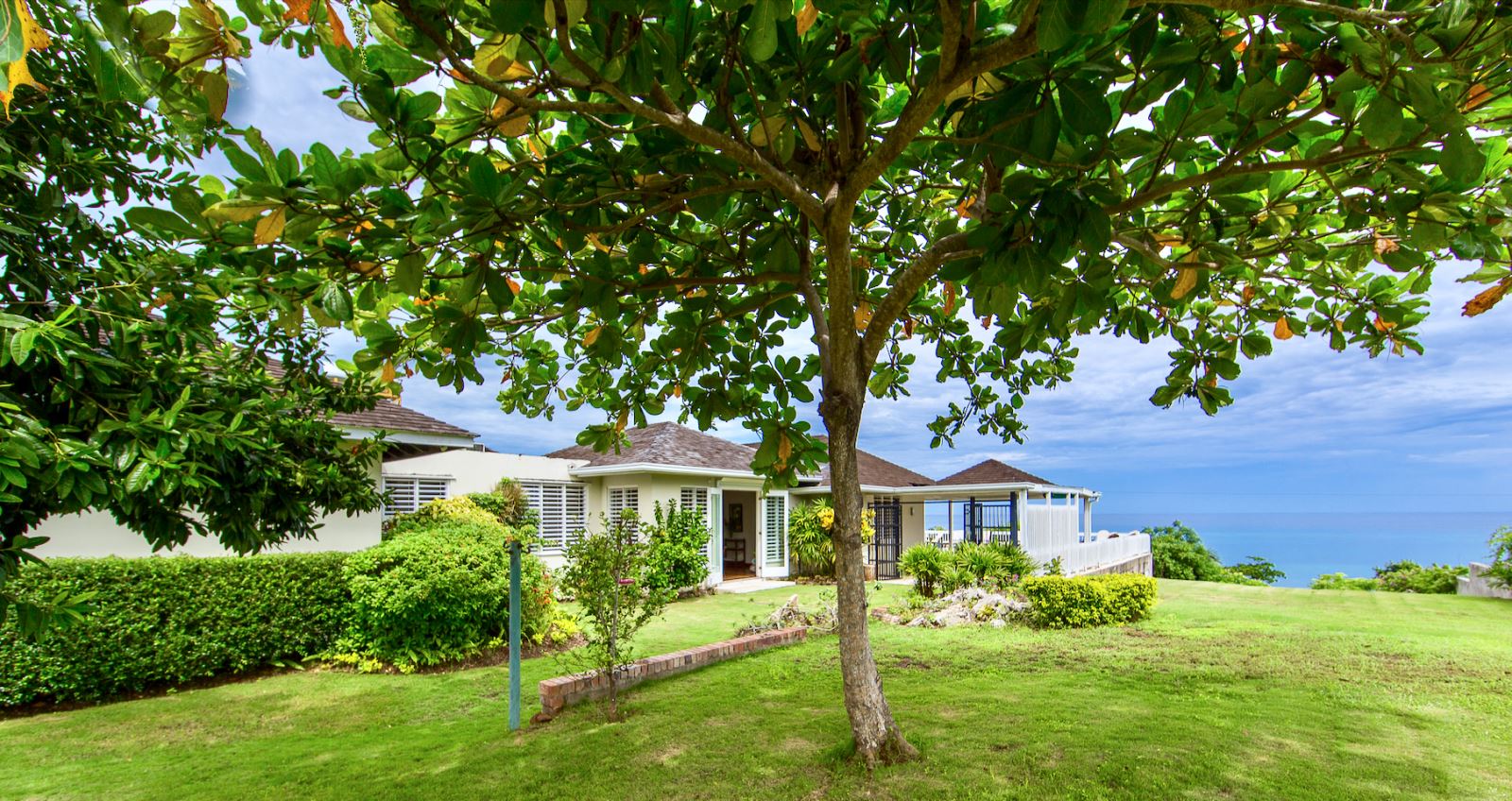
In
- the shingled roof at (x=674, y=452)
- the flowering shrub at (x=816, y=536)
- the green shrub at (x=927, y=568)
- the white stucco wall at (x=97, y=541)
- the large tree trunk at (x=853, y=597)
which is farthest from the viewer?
the flowering shrub at (x=816, y=536)

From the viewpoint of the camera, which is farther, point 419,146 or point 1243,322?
point 1243,322

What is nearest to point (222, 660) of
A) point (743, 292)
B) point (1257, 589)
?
point (743, 292)

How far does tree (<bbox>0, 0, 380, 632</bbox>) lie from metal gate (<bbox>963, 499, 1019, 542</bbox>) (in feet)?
49.4

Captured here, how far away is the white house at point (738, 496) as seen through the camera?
1305 centimetres

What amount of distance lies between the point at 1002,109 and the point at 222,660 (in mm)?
9058

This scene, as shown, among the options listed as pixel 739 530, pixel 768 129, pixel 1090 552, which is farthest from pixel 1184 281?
pixel 739 530

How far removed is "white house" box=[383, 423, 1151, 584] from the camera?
13.1 meters

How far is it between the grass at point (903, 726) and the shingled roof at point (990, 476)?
9.25m

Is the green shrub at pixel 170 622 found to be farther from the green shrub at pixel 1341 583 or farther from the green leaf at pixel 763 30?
the green shrub at pixel 1341 583

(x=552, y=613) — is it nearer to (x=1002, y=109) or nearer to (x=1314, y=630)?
(x=1002, y=109)

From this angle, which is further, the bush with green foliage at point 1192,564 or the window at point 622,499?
the bush with green foliage at point 1192,564

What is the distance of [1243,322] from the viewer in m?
4.93

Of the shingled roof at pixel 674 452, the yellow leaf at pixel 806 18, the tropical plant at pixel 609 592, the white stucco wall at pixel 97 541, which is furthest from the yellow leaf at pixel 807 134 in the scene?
the shingled roof at pixel 674 452

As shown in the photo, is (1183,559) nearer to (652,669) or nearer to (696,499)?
(696,499)
